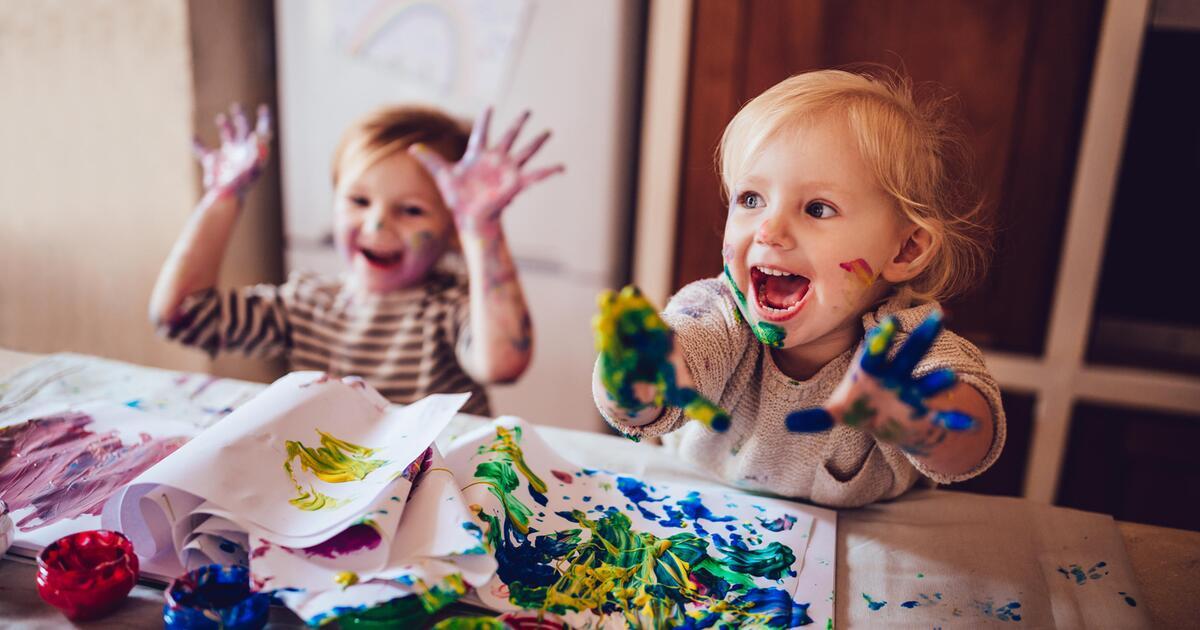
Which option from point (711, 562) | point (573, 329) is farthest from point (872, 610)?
point (573, 329)

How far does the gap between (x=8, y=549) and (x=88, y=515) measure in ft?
0.20

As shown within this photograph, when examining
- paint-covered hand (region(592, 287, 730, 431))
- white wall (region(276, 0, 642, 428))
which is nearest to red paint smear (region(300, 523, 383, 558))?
paint-covered hand (region(592, 287, 730, 431))

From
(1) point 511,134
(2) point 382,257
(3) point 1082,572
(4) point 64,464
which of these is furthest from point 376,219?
(3) point 1082,572

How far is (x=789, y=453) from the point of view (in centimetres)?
84

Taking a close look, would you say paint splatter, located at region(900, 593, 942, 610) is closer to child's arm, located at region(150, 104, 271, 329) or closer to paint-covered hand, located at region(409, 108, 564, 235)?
paint-covered hand, located at region(409, 108, 564, 235)

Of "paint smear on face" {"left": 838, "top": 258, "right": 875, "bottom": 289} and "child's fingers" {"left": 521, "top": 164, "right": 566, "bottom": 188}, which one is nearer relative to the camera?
"paint smear on face" {"left": 838, "top": 258, "right": 875, "bottom": 289}

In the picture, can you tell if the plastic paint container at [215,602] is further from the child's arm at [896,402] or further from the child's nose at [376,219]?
the child's nose at [376,219]

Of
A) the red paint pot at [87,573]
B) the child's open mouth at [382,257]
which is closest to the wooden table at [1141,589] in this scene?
the red paint pot at [87,573]

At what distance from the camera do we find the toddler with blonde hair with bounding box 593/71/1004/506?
0.61 metres

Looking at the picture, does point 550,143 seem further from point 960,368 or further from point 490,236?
point 960,368

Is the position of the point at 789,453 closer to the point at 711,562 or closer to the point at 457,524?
the point at 711,562

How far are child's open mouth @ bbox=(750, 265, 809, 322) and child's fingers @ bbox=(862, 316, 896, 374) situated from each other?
16 cm

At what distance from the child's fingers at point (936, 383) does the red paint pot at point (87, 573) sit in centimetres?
61

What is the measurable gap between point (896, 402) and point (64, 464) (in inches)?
30.0
